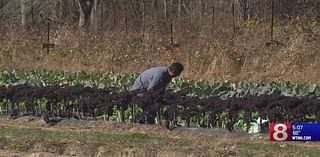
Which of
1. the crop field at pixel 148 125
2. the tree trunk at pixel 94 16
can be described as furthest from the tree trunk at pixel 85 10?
the crop field at pixel 148 125

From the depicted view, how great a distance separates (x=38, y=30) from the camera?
32.8 metres

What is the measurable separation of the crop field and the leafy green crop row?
0.14ft

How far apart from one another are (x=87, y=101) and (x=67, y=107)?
2.19 ft

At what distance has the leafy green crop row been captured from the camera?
1552 cm

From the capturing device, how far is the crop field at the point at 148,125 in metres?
10.7

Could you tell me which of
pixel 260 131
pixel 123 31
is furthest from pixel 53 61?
pixel 260 131

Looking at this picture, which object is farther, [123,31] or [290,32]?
[123,31]

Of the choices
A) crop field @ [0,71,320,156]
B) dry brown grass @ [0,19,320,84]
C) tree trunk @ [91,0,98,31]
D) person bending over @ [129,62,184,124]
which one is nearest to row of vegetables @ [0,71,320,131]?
crop field @ [0,71,320,156]

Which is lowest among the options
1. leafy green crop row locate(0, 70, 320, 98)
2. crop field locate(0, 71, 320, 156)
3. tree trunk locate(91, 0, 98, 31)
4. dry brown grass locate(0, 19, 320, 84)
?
crop field locate(0, 71, 320, 156)

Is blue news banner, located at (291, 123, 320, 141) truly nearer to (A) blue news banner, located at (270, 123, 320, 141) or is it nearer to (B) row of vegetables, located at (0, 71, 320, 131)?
(A) blue news banner, located at (270, 123, 320, 141)

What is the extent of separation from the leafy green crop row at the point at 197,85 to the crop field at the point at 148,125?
0.04 meters

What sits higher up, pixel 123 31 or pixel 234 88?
pixel 123 31

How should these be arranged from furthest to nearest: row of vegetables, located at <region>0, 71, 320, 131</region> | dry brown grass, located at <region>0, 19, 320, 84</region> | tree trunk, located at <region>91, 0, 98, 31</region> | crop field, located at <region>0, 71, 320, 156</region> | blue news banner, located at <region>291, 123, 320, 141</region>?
tree trunk, located at <region>91, 0, 98, 31</region> < dry brown grass, located at <region>0, 19, 320, 84</region> < row of vegetables, located at <region>0, 71, 320, 131</region> < crop field, located at <region>0, 71, 320, 156</region> < blue news banner, located at <region>291, 123, 320, 141</region>

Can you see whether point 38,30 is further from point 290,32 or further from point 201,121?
point 201,121
